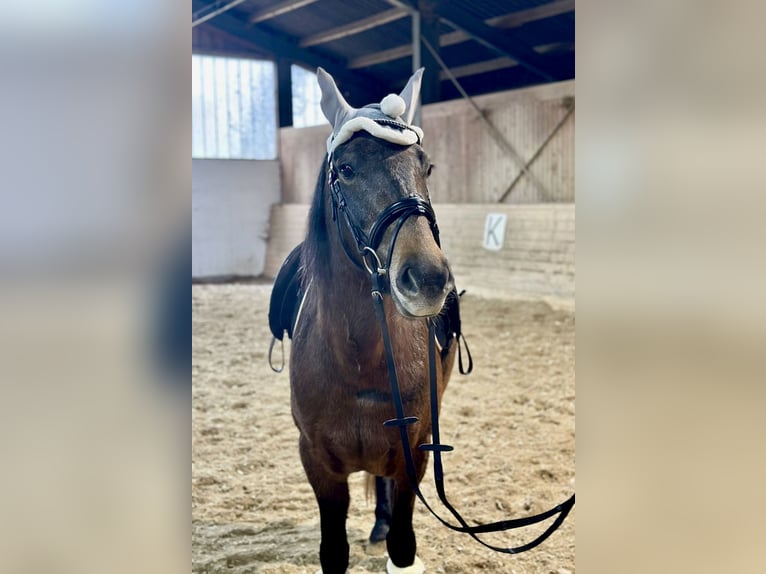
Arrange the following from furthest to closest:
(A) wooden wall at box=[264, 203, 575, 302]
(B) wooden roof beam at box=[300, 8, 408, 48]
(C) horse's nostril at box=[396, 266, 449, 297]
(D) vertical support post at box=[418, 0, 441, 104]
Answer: (B) wooden roof beam at box=[300, 8, 408, 48]
(D) vertical support post at box=[418, 0, 441, 104]
(A) wooden wall at box=[264, 203, 575, 302]
(C) horse's nostril at box=[396, 266, 449, 297]

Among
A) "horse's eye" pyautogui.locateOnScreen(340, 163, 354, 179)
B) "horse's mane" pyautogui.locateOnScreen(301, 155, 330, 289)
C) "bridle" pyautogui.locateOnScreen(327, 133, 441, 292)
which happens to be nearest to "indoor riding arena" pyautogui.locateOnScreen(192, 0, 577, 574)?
"horse's mane" pyautogui.locateOnScreen(301, 155, 330, 289)

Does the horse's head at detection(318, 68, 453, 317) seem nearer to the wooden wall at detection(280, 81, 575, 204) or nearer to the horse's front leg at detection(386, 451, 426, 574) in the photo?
the horse's front leg at detection(386, 451, 426, 574)

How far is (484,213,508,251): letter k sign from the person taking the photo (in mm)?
7781

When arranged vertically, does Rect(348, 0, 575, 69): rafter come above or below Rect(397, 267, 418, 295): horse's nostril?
above

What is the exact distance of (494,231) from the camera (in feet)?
25.8

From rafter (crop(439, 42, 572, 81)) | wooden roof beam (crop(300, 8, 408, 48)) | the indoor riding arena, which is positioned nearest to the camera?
the indoor riding arena

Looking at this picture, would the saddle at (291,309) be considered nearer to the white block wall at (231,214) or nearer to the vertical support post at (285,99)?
the white block wall at (231,214)

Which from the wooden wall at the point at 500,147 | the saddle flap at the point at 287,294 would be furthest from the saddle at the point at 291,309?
the wooden wall at the point at 500,147

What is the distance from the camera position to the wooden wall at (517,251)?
7.07m

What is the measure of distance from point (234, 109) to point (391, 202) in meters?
10.9

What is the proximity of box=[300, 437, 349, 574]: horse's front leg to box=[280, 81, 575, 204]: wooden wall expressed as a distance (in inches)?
250

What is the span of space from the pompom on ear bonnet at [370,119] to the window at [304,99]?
10597 mm
